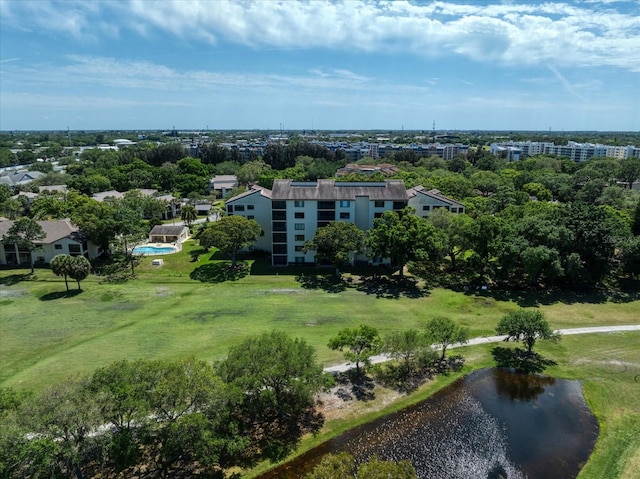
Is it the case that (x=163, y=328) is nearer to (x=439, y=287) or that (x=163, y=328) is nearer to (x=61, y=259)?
(x=61, y=259)

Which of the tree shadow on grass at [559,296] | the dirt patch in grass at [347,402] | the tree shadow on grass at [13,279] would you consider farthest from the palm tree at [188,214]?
the dirt patch in grass at [347,402]

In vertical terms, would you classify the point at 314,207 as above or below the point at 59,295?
above

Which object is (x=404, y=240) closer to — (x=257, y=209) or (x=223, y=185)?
(x=257, y=209)

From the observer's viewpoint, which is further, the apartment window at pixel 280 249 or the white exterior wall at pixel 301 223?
the apartment window at pixel 280 249

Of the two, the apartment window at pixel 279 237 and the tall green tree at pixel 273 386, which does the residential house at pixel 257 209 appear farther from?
the tall green tree at pixel 273 386

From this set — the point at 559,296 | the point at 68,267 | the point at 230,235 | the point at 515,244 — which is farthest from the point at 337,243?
the point at 68,267

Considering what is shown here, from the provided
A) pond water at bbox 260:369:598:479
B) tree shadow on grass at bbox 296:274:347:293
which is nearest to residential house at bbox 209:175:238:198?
tree shadow on grass at bbox 296:274:347:293

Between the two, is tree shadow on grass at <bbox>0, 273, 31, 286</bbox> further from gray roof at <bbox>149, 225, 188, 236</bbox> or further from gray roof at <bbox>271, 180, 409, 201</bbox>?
gray roof at <bbox>271, 180, 409, 201</bbox>
